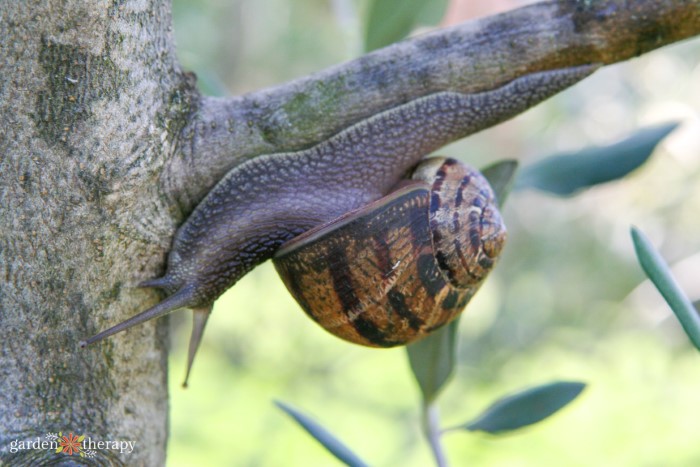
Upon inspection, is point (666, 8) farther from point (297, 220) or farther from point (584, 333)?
point (584, 333)

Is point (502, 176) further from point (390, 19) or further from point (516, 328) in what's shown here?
point (516, 328)

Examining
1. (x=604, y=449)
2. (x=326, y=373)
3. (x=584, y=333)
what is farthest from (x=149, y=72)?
(x=584, y=333)

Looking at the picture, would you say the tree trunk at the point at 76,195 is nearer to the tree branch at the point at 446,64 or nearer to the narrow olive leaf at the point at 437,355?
the tree branch at the point at 446,64

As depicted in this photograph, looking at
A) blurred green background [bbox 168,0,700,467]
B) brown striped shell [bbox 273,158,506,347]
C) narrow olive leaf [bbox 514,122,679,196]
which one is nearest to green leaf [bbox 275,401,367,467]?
brown striped shell [bbox 273,158,506,347]

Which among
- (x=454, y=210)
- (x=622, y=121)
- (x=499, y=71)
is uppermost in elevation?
(x=499, y=71)

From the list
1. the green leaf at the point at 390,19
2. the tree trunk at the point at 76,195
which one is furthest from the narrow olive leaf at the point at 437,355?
the tree trunk at the point at 76,195

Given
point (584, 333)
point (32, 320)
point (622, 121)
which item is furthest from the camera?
point (622, 121)
